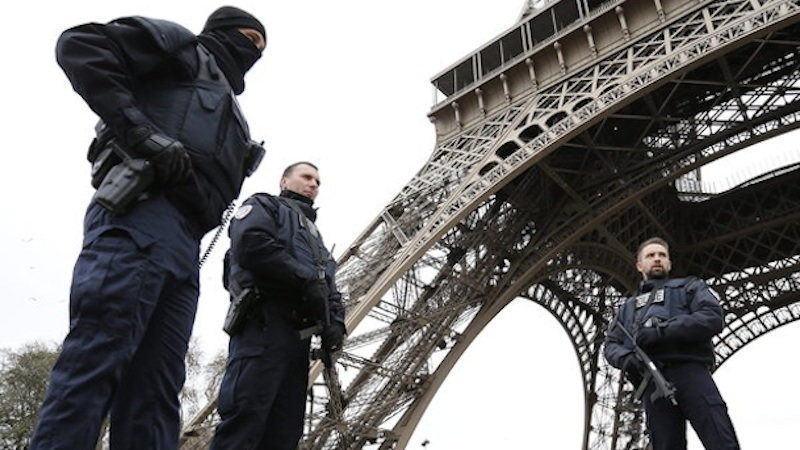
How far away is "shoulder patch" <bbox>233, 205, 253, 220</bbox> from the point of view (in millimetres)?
3273

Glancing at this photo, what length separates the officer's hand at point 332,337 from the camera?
10.6ft

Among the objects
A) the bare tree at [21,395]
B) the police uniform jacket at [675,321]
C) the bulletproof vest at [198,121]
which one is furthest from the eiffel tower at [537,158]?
the bare tree at [21,395]

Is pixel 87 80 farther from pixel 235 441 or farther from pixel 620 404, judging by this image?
pixel 620 404

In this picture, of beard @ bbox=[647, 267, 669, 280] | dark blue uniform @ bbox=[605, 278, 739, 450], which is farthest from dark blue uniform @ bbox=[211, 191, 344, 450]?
beard @ bbox=[647, 267, 669, 280]

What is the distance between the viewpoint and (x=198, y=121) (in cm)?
256

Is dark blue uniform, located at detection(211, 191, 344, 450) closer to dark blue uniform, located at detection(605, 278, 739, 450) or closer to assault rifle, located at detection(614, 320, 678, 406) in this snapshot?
assault rifle, located at detection(614, 320, 678, 406)

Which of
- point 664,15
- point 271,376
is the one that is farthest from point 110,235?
point 664,15

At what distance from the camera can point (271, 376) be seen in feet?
9.94

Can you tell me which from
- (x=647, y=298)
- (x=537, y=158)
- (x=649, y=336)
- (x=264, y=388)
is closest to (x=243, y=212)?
(x=264, y=388)

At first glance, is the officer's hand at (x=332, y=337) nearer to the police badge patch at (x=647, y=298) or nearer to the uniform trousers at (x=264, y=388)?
the uniform trousers at (x=264, y=388)

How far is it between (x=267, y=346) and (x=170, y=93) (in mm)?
1158

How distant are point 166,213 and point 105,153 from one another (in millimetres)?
344

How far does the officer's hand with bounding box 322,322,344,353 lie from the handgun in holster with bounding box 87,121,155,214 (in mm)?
1229

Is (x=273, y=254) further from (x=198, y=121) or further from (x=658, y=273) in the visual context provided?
(x=658, y=273)
